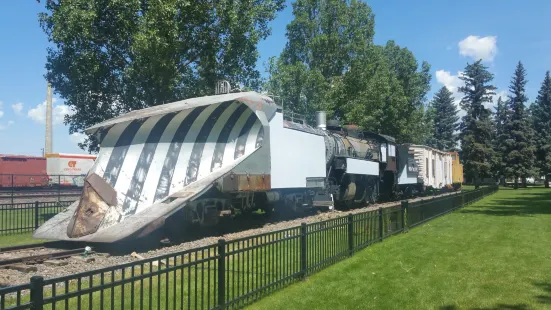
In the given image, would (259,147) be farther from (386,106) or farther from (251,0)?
(386,106)

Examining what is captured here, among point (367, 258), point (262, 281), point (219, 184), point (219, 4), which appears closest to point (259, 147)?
point (219, 184)

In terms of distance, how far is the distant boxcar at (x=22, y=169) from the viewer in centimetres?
3525

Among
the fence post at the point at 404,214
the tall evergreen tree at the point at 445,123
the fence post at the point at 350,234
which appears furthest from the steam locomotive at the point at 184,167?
the tall evergreen tree at the point at 445,123

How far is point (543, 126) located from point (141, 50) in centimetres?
6253

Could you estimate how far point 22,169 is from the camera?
39.8m

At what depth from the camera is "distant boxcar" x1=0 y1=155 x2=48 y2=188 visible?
35250mm

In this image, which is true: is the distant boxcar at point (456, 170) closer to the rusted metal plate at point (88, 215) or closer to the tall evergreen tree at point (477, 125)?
the tall evergreen tree at point (477, 125)

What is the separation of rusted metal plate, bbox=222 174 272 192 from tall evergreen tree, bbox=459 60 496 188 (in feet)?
168

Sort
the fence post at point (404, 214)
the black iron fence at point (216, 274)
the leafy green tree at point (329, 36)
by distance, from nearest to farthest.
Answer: the black iron fence at point (216, 274) → the fence post at point (404, 214) → the leafy green tree at point (329, 36)

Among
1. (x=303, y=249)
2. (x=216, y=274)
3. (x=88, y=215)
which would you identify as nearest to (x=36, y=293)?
(x=216, y=274)

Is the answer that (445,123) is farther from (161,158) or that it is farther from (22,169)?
(161,158)

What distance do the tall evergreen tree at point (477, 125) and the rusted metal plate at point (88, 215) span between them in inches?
2161

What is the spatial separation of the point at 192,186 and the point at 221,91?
13.7 ft

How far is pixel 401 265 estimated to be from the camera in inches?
352
